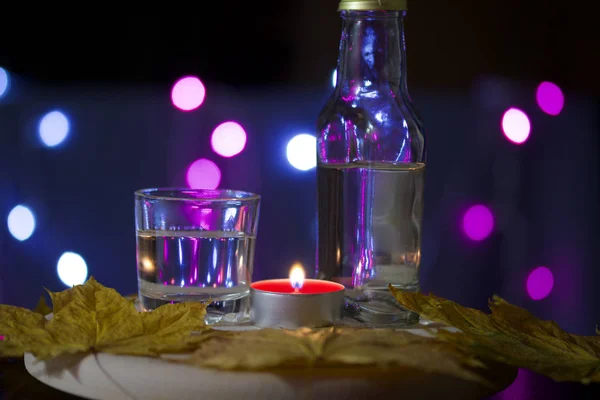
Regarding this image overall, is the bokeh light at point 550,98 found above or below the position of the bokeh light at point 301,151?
above

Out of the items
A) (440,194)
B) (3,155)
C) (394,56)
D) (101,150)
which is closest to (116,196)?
(101,150)

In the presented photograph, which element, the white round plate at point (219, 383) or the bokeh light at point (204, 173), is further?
the bokeh light at point (204, 173)

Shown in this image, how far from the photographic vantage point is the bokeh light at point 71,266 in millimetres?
1157

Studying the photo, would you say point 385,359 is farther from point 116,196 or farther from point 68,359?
point 116,196

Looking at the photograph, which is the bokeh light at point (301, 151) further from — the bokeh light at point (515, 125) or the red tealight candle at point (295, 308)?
the red tealight candle at point (295, 308)

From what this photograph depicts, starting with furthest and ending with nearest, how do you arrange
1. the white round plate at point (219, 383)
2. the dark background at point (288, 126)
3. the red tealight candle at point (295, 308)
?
1. the dark background at point (288, 126)
2. the red tealight candle at point (295, 308)
3. the white round plate at point (219, 383)

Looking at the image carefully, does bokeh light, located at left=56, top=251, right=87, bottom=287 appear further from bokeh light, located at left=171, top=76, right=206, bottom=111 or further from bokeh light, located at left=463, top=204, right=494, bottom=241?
bokeh light, located at left=463, top=204, right=494, bottom=241

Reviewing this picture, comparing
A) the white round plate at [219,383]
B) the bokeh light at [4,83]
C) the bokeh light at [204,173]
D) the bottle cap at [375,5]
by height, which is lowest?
the white round plate at [219,383]

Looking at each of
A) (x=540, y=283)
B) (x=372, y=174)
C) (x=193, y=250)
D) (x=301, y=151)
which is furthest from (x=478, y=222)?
(x=193, y=250)

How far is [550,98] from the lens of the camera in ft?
3.64

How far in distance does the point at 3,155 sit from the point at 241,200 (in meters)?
0.69

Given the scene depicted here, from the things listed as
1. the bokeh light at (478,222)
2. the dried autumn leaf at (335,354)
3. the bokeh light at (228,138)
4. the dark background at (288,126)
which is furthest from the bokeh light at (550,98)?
the dried autumn leaf at (335,354)

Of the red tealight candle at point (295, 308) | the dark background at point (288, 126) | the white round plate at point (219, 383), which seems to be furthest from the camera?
the dark background at point (288, 126)

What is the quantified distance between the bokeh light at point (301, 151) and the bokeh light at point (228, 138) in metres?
0.08
